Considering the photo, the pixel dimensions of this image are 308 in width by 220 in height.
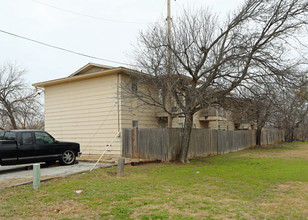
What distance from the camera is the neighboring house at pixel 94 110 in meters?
16.7

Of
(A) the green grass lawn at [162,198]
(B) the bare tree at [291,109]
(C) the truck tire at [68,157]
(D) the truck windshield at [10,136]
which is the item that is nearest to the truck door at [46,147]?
(C) the truck tire at [68,157]

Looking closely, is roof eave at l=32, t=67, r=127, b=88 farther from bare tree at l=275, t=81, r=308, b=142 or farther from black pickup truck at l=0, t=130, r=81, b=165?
bare tree at l=275, t=81, r=308, b=142

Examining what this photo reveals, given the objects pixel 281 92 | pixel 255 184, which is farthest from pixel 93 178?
pixel 281 92

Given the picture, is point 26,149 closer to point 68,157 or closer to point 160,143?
point 68,157

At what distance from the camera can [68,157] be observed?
1301 centimetres

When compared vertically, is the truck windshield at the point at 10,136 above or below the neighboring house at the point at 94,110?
below

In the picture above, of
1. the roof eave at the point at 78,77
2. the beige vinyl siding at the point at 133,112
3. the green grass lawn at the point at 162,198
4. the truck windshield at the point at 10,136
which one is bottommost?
the green grass lawn at the point at 162,198

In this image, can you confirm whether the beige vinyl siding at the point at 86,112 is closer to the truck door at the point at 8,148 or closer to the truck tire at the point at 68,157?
the truck tire at the point at 68,157

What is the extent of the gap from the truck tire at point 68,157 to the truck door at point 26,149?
1379 mm

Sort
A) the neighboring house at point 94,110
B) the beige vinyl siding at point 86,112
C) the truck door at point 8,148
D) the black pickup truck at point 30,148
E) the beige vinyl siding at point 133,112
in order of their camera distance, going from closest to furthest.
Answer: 1. the truck door at point 8,148
2. the black pickup truck at point 30,148
3. the beige vinyl siding at point 133,112
4. the neighboring house at point 94,110
5. the beige vinyl siding at point 86,112

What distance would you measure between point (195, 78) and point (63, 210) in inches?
363

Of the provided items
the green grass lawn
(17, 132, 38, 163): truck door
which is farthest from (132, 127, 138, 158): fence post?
(17, 132, 38, 163): truck door

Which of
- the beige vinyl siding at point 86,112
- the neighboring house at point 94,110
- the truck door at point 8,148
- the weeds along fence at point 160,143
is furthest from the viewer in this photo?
the beige vinyl siding at point 86,112

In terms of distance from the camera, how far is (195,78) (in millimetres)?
13336
